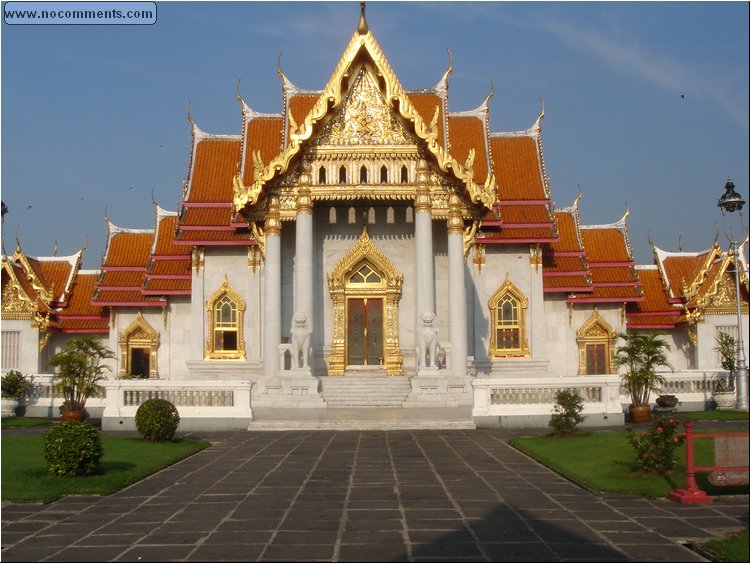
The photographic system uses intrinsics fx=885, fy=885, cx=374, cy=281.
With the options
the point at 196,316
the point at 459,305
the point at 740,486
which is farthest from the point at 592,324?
the point at 740,486

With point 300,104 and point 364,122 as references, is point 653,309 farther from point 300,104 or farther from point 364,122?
point 300,104

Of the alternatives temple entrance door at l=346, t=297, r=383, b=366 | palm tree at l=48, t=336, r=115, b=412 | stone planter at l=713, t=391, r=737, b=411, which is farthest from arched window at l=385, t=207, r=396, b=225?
stone planter at l=713, t=391, r=737, b=411

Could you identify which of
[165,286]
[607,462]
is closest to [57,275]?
[165,286]

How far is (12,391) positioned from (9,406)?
0.40m

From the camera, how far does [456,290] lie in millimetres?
23219

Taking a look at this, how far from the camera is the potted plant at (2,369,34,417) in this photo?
77.0 ft

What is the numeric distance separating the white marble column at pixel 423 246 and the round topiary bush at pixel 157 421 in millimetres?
7880

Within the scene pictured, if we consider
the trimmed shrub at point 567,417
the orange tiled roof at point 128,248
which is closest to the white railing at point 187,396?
the trimmed shrub at point 567,417

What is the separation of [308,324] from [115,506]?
1220cm

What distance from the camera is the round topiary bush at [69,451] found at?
11.7 meters

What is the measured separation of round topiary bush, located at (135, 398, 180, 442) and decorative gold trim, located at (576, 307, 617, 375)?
50.9 ft

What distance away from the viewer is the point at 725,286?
28.8 meters

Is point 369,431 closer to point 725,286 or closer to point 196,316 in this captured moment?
point 196,316

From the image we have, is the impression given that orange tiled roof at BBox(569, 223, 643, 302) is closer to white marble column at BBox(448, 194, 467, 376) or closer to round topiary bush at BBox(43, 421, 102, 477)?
white marble column at BBox(448, 194, 467, 376)
